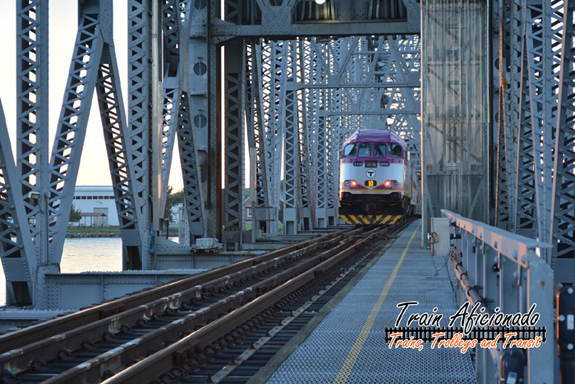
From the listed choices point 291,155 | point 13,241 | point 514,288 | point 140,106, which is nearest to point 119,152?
point 140,106

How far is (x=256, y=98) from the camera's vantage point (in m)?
23.2

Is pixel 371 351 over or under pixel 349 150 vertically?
under

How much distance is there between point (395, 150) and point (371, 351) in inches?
856

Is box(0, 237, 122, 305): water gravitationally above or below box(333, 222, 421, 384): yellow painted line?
below

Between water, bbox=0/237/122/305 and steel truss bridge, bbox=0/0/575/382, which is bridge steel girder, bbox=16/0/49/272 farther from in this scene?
water, bbox=0/237/122/305

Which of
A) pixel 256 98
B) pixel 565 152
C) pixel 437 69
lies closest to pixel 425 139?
pixel 437 69

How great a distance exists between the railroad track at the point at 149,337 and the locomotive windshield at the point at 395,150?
17240 millimetres

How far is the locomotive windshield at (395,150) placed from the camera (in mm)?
27609

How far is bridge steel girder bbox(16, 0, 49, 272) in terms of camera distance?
11.2 meters

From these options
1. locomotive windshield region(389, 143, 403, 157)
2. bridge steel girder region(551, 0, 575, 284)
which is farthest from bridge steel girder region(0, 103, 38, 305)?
locomotive windshield region(389, 143, 403, 157)

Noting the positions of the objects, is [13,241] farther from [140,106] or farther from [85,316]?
[140,106]

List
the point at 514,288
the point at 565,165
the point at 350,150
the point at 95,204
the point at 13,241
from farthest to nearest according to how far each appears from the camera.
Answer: the point at 95,204 < the point at 350,150 < the point at 13,241 < the point at 565,165 < the point at 514,288

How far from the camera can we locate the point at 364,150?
91.2ft

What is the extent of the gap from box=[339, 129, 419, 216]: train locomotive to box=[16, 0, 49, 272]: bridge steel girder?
1779 cm
